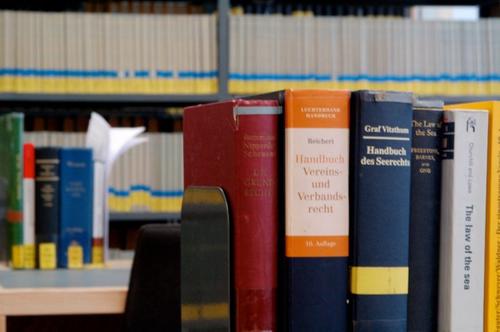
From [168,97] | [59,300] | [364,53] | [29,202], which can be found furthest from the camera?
[364,53]

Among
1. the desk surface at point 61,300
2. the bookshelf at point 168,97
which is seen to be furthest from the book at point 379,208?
the bookshelf at point 168,97

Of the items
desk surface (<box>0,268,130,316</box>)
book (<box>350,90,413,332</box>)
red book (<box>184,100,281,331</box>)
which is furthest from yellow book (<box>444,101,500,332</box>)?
desk surface (<box>0,268,130,316</box>)

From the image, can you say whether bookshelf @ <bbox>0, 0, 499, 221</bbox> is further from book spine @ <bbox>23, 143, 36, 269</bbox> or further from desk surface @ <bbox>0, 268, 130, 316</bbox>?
desk surface @ <bbox>0, 268, 130, 316</bbox>

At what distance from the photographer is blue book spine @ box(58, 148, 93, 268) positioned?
87.7 inches

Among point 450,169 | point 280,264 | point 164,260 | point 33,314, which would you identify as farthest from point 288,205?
point 33,314

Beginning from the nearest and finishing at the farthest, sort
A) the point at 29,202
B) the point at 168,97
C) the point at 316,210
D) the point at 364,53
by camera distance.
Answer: the point at 316,210, the point at 29,202, the point at 168,97, the point at 364,53

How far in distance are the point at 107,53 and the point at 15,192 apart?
3.07ft

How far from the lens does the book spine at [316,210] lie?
0.89 m

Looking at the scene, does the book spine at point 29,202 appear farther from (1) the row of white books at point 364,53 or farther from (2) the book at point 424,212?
(2) the book at point 424,212

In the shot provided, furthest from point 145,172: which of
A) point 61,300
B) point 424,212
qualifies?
point 424,212

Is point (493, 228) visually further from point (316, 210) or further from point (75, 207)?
point (75, 207)

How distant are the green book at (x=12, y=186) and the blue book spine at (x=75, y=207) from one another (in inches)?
4.1

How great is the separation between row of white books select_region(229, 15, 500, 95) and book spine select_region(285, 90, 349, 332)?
7.00 ft

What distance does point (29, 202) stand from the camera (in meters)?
2.22
